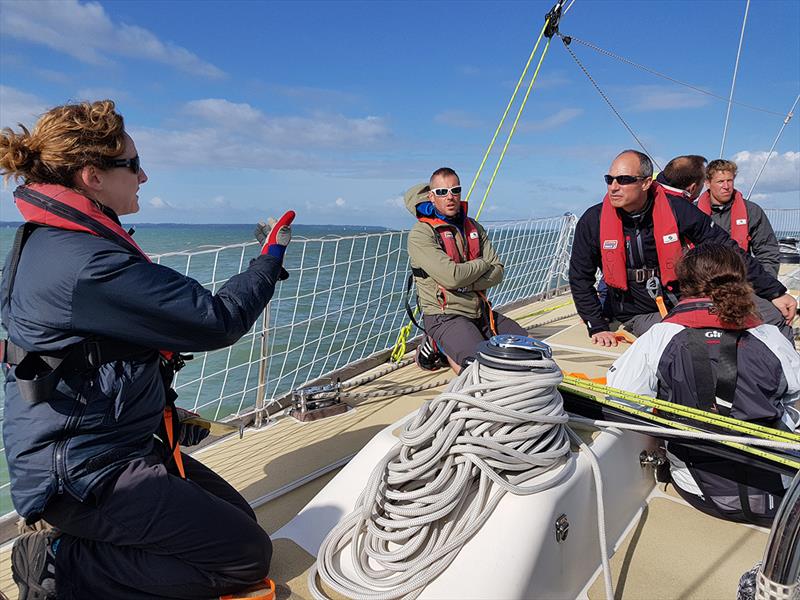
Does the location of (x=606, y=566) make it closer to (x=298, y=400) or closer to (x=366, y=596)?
→ (x=366, y=596)

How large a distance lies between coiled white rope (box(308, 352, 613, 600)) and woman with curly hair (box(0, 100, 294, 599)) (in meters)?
0.33

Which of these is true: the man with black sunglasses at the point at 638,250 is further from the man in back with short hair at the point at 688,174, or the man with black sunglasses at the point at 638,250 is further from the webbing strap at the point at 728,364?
the webbing strap at the point at 728,364

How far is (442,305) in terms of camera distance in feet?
10.2

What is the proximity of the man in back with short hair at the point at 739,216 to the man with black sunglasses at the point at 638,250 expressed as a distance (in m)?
0.82

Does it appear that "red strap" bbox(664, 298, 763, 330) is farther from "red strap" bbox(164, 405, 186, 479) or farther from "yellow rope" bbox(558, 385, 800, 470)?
"red strap" bbox(164, 405, 186, 479)

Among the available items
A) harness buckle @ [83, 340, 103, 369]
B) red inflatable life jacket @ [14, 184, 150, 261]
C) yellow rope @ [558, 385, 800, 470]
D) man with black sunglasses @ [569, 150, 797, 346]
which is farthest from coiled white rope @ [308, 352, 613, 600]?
man with black sunglasses @ [569, 150, 797, 346]

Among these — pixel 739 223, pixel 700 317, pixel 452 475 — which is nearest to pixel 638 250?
pixel 739 223

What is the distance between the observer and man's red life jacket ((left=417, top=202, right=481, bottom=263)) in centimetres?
310

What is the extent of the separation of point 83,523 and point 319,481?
940 millimetres

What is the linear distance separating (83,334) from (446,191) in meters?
2.24

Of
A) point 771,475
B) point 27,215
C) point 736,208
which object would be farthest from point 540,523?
point 736,208


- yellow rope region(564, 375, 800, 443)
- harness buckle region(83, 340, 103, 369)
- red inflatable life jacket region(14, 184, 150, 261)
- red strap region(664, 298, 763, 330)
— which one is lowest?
yellow rope region(564, 375, 800, 443)

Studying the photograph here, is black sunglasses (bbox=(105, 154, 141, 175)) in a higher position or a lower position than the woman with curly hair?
higher

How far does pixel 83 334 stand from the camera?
117 cm
